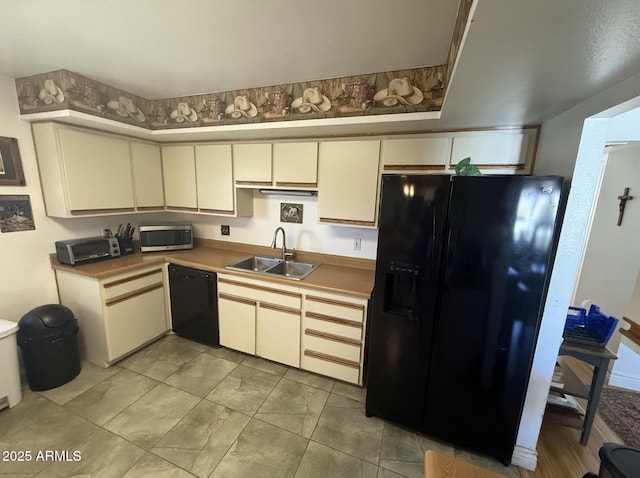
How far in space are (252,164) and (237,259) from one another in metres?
1.00

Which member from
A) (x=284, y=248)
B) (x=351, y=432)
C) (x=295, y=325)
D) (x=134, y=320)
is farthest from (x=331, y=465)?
(x=134, y=320)

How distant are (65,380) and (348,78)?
3247 mm

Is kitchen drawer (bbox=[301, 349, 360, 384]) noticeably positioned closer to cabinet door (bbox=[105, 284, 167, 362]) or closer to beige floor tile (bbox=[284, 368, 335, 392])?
beige floor tile (bbox=[284, 368, 335, 392])

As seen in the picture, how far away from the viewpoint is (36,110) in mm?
1975

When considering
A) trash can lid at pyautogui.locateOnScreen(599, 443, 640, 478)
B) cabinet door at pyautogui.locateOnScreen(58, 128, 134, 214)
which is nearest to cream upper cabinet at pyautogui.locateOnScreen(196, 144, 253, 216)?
cabinet door at pyautogui.locateOnScreen(58, 128, 134, 214)

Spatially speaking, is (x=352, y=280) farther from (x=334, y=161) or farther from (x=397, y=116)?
(x=397, y=116)

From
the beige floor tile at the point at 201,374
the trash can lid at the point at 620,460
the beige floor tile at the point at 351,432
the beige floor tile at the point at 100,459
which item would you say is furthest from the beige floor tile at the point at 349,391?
the trash can lid at the point at 620,460

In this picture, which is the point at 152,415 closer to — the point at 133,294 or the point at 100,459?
the point at 100,459

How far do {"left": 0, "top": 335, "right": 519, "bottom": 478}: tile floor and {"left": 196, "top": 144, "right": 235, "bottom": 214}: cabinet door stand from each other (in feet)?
5.18

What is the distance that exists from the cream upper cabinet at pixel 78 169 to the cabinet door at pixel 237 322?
1379mm

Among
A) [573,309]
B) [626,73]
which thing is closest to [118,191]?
[626,73]

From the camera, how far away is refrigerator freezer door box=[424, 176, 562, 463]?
4.46ft

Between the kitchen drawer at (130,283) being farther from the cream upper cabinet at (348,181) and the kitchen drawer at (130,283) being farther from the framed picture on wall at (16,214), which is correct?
the cream upper cabinet at (348,181)

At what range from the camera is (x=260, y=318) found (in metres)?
2.35
